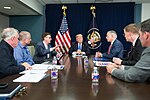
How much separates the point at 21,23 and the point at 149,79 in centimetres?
675

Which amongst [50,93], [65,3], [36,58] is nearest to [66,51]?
[65,3]

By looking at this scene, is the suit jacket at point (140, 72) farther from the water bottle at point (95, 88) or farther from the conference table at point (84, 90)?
the water bottle at point (95, 88)

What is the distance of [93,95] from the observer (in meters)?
1.42

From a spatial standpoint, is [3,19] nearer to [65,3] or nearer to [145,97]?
[65,3]

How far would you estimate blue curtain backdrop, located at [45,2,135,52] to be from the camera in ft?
24.4

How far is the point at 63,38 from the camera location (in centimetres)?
724

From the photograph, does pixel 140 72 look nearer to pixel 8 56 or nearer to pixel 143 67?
pixel 143 67

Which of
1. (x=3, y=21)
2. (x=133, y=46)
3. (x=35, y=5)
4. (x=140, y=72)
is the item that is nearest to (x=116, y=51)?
(x=133, y=46)

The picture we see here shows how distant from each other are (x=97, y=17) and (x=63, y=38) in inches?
57.4

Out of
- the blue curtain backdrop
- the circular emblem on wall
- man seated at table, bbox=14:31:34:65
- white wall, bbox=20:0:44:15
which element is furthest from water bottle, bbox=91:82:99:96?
the blue curtain backdrop

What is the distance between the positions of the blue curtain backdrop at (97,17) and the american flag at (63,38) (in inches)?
12.1

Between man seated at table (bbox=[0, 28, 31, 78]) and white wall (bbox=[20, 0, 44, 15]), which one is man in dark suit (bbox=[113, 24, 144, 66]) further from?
white wall (bbox=[20, 0, 44, 15])

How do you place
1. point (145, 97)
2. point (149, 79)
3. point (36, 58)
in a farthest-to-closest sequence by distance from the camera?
point (36, 58) < point (149, 79) < point (145, 97)

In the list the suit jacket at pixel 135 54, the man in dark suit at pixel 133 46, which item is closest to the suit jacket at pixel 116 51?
the man in dark suit at pixel 133 46
